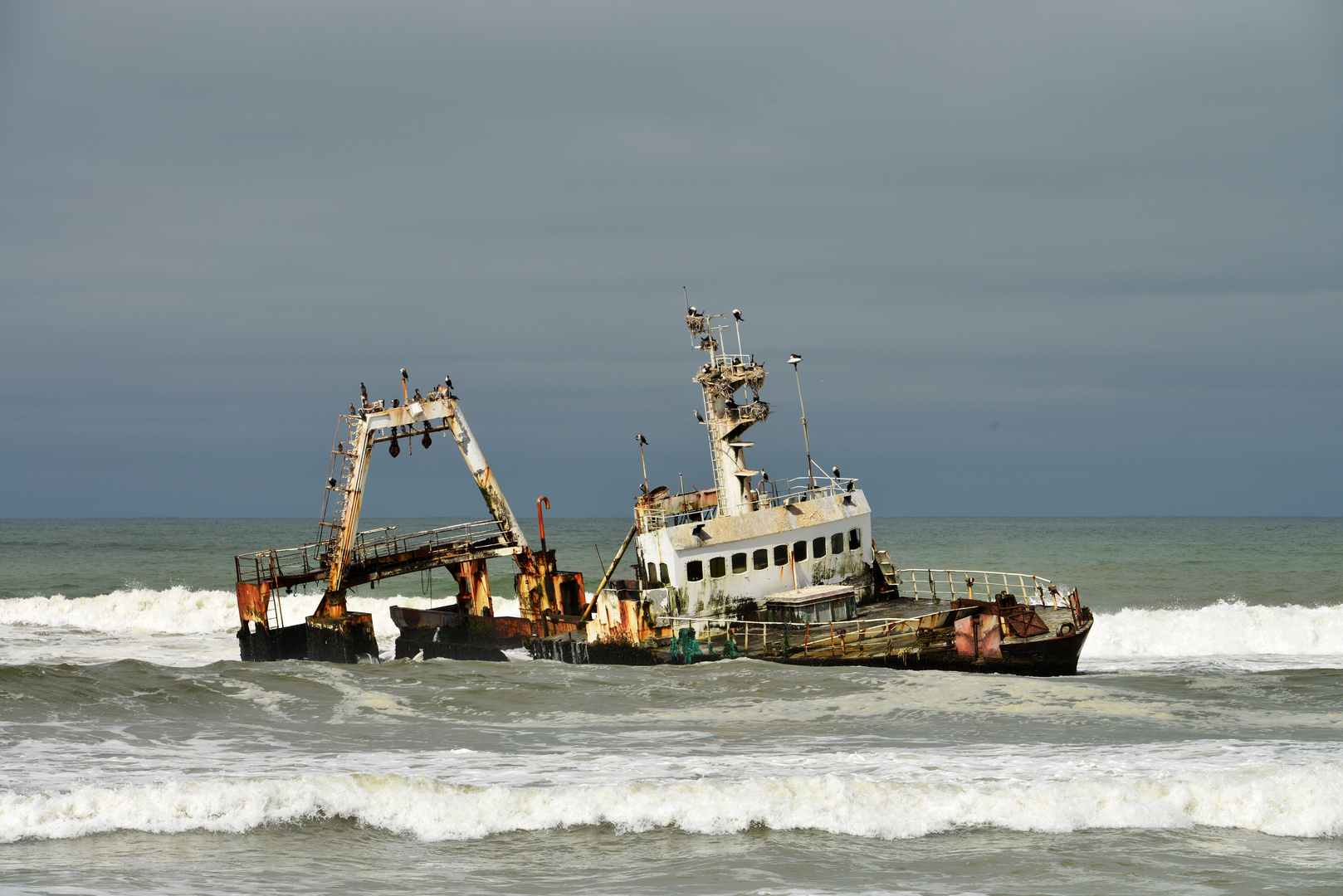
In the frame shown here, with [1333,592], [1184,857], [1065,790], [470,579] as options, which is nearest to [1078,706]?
[1065,790]

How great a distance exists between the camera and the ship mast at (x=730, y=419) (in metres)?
25.8

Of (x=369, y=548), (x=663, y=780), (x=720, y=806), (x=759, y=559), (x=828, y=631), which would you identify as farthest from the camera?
(x=369, y=548)

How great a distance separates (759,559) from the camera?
24141 mm

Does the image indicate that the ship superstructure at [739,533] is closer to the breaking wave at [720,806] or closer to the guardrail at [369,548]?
the guardrail at [369,548]

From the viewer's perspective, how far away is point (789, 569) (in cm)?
2436

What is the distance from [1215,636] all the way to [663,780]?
2320 centimetres

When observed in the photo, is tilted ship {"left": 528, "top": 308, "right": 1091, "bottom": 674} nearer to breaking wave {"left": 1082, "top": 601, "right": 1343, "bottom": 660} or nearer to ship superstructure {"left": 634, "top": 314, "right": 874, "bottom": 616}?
ship superstructure {"left": 634, "top": 314, "right": 874, "bottom": 616}

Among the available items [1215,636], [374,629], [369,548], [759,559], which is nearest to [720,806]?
[759,559]

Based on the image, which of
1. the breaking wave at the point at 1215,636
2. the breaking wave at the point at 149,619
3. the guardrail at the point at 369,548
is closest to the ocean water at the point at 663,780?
the guardrail at the point at 369,548

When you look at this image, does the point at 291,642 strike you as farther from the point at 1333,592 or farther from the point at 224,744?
the point at 1333,592

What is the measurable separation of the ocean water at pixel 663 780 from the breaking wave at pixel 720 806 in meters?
0.03

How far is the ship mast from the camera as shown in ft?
84.5

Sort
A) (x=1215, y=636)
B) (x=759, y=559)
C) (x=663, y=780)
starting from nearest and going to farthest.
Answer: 1. (x=663, y=780)
2. (x=759, y=559)
3. (x=1215, y=636)

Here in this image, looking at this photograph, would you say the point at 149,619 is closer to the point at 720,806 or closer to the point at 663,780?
the point at 663,780
